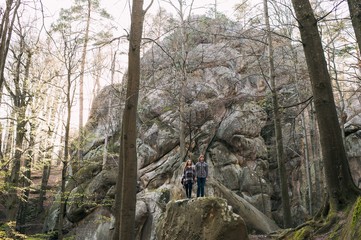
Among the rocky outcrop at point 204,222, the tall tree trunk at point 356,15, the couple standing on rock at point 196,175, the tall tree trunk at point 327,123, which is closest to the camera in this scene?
the tall tree trunk at point 356,15

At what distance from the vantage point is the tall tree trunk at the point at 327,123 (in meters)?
4.78

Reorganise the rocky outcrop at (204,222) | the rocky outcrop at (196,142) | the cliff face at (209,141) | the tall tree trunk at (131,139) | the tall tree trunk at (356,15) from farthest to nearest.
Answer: the cliff face at (209,141), the rocky outcrop at (196,142), the rocky outcrop at (204,222), the tall tree trunk at (131,139), the tall tree trunk at (356,15)

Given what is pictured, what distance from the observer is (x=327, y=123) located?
5.11 metres

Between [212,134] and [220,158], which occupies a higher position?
[212,134]

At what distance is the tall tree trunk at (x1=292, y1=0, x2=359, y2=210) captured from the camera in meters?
4.78

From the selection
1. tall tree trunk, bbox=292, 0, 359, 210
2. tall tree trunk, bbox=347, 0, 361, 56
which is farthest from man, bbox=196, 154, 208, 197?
tall tree trunk, bbox=347, 0, 361, 56

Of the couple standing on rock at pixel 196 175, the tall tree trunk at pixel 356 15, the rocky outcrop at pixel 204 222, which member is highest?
the tall tree trunk at pixel 356 15

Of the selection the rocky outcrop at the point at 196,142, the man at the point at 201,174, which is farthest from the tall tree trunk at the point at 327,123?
the rocky outcrop at the point at 196,142

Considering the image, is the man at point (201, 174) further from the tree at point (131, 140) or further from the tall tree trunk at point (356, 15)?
the tall tree trunk at point (356, 15)

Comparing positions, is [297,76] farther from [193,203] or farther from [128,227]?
[128,227]

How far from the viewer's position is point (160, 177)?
56.4 feet

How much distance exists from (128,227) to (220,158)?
13071 mm

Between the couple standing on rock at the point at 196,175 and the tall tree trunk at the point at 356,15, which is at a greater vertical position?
the tall tree trunk at the point at 356,15

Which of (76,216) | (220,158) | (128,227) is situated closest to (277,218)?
(220,158)
